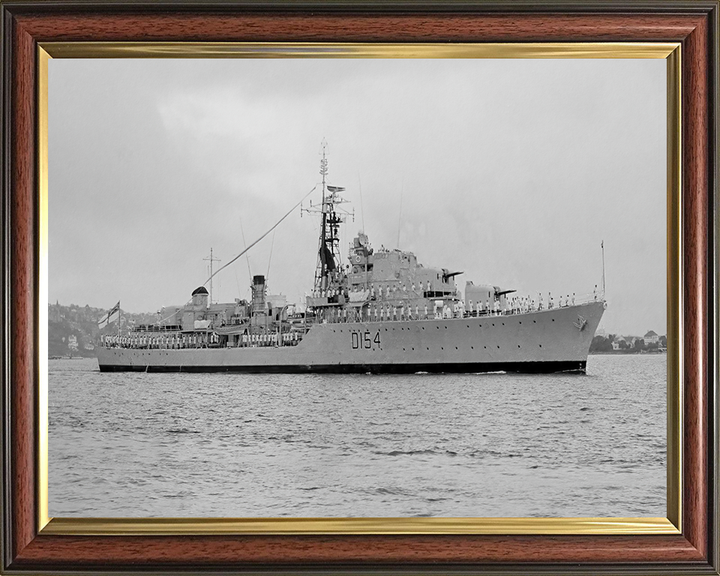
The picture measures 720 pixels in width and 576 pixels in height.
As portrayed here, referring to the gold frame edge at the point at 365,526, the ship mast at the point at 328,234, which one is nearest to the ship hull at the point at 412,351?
the ship mast at the point at 328,234

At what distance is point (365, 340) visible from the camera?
8.70 ft

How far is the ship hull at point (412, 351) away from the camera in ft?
7.57

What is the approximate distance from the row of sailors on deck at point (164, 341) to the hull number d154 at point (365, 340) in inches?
21.7

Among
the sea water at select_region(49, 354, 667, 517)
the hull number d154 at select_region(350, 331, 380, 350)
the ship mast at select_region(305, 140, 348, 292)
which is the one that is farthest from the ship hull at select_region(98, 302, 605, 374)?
the ship mast at select_region(305, 140, 348, 292)

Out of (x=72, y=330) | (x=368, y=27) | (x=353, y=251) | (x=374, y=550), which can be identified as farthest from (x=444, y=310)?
(x=72, y=330)

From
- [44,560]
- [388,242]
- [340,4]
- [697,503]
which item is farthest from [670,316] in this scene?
[44,560]

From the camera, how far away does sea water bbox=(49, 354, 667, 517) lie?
2.14 meters

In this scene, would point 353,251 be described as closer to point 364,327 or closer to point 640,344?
point 364,327

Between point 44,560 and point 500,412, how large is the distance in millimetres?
1581

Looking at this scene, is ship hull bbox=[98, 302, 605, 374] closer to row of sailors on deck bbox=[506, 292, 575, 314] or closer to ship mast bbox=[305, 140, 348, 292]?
row of sailors on deck bbox=[506, 292, 575, 314]

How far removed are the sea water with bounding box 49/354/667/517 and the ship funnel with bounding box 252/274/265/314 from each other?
36 cm

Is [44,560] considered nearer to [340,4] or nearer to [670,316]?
[340,4]

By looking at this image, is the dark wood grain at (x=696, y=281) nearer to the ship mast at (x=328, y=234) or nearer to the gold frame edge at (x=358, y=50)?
the gold frame edge at (x=358, y=50)

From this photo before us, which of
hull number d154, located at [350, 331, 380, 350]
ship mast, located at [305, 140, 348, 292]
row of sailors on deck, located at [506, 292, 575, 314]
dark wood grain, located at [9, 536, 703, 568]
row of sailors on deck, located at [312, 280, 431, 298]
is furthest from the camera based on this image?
hull number d154, located at [350, 331, 380, 350]
